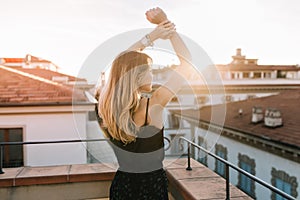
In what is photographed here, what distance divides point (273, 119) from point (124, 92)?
1058 centimetres

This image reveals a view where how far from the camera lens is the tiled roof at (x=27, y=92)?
684 cm

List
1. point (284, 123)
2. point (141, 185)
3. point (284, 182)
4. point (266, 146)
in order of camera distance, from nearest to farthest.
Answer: point (141, 185), point (284, 182), point (266, 146), point (284, 123)

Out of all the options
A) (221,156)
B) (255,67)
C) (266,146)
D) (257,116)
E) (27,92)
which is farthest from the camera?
(255,67)

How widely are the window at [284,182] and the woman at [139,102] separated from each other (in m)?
8.47

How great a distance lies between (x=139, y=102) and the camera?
126 cm

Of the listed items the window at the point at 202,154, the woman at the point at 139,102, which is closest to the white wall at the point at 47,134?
the window at the point at 202,154

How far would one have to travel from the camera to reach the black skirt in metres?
1.45

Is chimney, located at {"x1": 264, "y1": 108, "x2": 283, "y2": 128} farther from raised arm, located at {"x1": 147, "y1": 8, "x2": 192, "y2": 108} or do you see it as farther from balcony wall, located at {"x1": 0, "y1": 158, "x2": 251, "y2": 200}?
raised arm, located at {"x1": 147, "y1": 8, "x2": 192, "y2": 108}

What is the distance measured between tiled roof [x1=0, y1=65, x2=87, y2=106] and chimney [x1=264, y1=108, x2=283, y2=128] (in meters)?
7.00

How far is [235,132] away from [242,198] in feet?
33.7

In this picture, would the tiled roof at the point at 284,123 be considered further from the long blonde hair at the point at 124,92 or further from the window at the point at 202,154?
the long blonde hair at the point at 124,92

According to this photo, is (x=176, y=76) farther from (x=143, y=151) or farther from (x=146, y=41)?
(x=143, y=151)

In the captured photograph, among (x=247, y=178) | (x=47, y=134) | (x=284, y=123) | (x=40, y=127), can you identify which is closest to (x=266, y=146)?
(x=284, y=123)

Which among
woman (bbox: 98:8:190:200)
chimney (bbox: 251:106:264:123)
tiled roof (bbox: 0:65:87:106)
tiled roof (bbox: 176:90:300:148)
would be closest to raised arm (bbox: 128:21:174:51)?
woman (bbox: 98:8:190:200)
